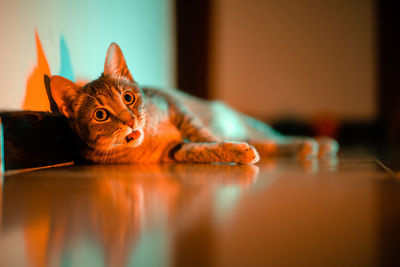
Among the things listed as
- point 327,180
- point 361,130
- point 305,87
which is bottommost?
point 361,130

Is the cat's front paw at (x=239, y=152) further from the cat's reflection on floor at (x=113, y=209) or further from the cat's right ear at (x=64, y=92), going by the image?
the cat's right ear at (x=64, y=92)

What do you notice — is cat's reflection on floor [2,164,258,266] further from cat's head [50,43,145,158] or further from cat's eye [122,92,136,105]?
cat's eye [122,92,136,105]

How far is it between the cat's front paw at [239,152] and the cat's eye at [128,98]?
13.8 inches

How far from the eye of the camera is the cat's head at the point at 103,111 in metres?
1.11

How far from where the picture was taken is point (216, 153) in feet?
3.86

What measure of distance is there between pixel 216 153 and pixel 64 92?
1.82 feet

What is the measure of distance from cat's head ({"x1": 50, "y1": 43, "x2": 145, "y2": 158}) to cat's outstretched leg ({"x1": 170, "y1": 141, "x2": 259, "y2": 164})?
18 centimetres

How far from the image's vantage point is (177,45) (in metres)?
3.62

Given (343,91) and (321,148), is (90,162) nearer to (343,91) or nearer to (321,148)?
(321,148)

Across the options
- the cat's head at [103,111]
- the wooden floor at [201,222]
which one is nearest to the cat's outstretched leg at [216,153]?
the cat's head at [103,111]

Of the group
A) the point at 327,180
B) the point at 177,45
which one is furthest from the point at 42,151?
the point at 177,45

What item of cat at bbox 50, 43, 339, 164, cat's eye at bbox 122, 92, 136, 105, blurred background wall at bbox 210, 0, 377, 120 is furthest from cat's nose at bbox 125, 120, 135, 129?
blurred background wall at bbox 210, 0, 377, 120

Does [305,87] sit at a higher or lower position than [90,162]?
higher

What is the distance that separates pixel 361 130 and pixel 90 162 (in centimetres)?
355
